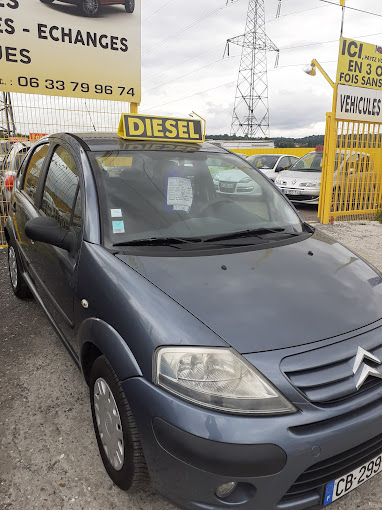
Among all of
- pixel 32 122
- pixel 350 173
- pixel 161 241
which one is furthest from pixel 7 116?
pixel 350 173

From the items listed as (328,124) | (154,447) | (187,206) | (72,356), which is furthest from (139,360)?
(328,124)

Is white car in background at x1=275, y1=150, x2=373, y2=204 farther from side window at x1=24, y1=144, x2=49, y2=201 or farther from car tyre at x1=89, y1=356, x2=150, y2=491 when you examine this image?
car tyre at x1=89, y1=356, x2=150, y2=491

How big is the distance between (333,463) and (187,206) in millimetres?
1570

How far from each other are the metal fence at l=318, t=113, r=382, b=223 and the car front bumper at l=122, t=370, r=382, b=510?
23.7ft

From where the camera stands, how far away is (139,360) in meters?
1.57

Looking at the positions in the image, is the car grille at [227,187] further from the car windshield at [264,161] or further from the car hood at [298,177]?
the car windshield at [264,161]

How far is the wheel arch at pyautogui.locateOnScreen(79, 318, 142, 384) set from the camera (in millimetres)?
1612

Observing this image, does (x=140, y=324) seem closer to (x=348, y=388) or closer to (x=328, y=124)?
(x=348, y=388)

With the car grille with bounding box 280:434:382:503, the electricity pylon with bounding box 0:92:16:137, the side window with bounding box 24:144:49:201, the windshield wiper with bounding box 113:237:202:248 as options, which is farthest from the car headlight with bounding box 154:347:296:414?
the electricity pylon with bounding box 0:92:16:137

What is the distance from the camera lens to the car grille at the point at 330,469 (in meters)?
1.46

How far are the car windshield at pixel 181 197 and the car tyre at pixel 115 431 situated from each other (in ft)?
2.28

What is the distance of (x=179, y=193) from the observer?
255 cm

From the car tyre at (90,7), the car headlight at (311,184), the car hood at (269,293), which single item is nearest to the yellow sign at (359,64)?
the car headlight at (311,184)

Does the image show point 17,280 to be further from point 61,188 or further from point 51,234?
point 51,234
